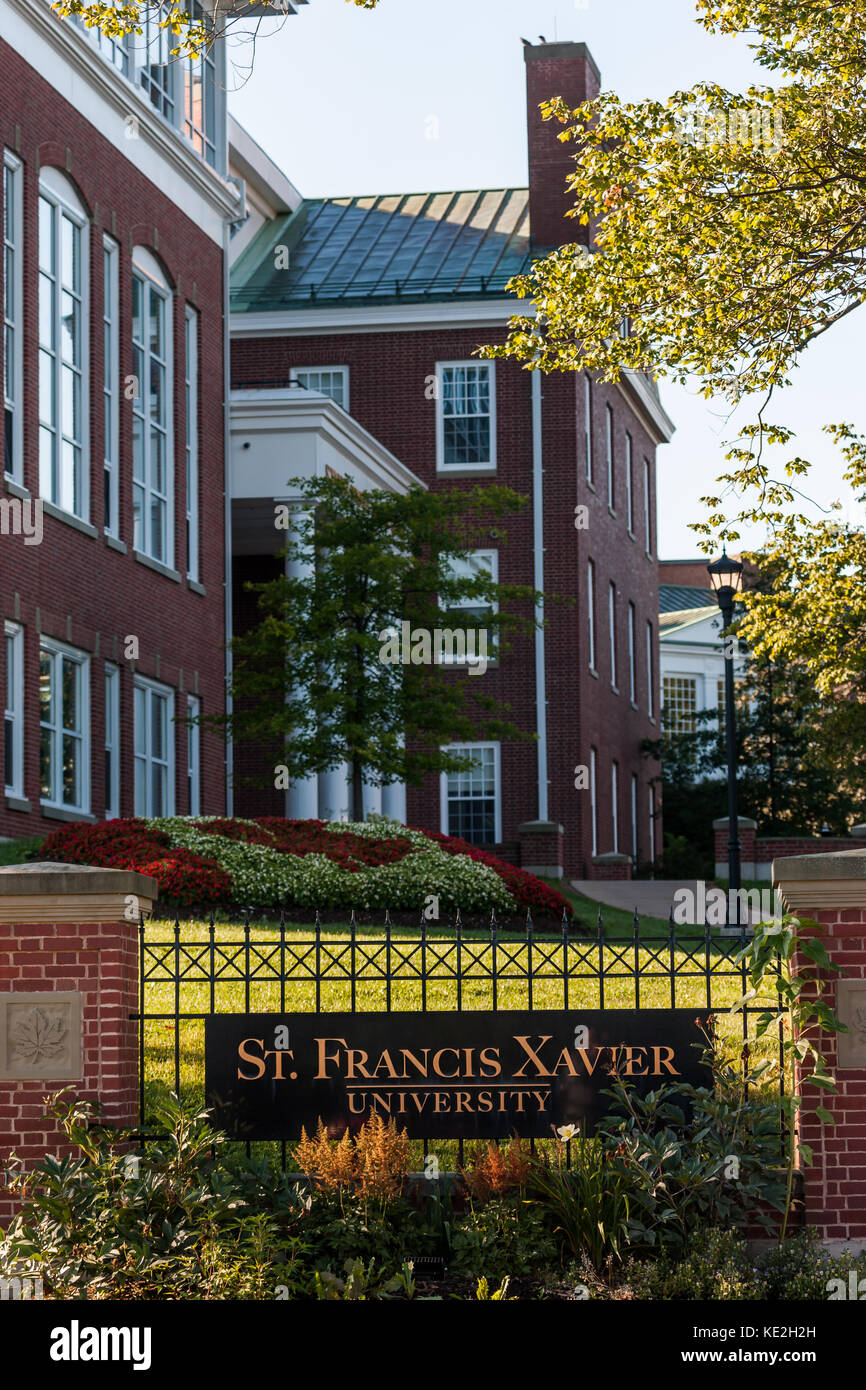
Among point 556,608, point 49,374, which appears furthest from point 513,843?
point 49,374

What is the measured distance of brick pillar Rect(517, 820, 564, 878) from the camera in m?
34.9

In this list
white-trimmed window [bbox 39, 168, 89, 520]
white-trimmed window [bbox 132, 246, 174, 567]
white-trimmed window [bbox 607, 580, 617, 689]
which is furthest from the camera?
white-trimmed window [bbox 607, 580, 617, 689]

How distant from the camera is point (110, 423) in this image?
26.0 metres

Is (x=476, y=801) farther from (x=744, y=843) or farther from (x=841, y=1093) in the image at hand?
(x=841, y=1093)

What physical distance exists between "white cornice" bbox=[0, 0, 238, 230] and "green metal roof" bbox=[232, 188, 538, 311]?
8363 millimetres

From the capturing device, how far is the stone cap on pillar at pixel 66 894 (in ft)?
29.3

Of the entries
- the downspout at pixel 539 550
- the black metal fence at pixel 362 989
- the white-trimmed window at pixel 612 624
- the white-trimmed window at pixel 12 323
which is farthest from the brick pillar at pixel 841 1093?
the white-trimmed window at pixel 612 624

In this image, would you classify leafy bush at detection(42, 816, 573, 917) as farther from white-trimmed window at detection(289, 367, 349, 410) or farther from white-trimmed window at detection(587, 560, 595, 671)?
white-trimmed window at detection(289, 367, 349, 410)

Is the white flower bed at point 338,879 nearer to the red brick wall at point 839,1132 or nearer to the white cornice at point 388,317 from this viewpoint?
the red brick wall at point 839,1132

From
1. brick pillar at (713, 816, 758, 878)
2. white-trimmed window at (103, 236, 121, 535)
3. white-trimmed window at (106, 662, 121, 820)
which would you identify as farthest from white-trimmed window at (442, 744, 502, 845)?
white-trimmed window at (103, 236, 121, 535)

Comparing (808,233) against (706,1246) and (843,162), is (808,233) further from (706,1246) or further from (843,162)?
(706,1246)

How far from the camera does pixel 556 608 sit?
37938mm
